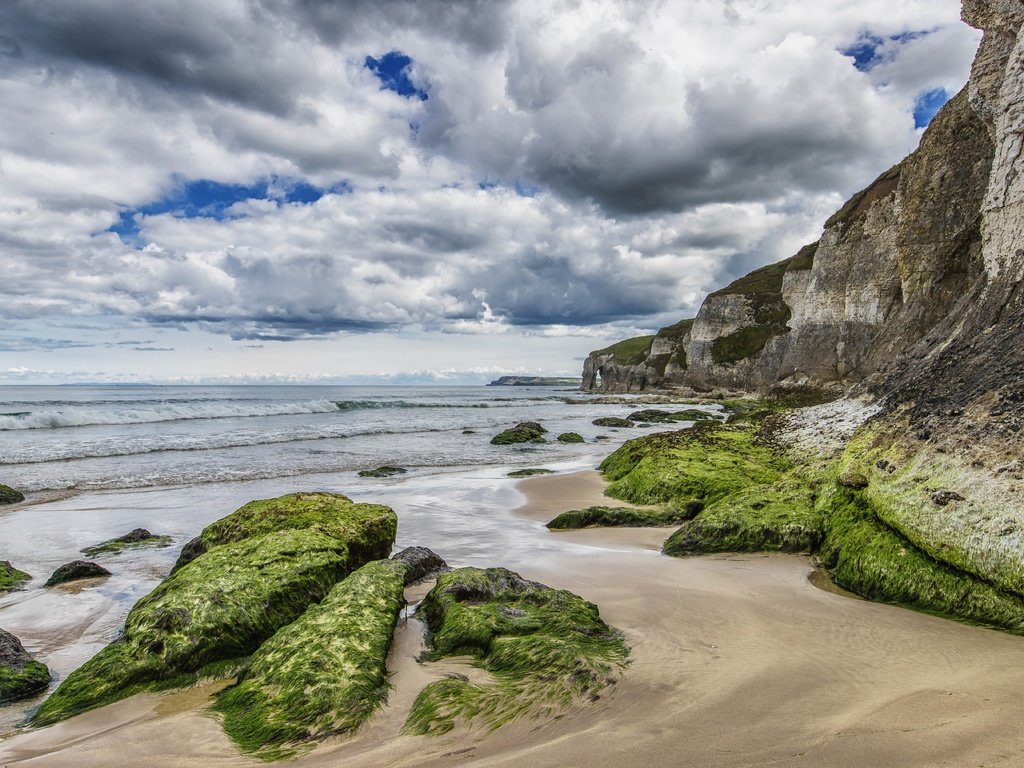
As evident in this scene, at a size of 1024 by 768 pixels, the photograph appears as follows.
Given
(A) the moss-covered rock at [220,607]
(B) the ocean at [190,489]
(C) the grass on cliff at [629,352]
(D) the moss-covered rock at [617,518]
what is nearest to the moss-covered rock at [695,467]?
(D) the moss-covered rock at [617,518]

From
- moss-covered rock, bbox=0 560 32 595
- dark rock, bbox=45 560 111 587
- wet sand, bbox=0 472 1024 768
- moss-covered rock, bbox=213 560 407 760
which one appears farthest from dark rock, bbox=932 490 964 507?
moss-covered rock, bbox=0 560 32 595

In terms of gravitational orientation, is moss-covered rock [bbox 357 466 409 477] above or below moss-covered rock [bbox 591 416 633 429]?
below

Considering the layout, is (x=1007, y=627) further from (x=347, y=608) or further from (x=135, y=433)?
(x=135, y=433)

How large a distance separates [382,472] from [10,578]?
11.4 m

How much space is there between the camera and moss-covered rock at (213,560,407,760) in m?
3.86

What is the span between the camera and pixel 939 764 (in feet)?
9.49

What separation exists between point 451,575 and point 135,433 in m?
34.5

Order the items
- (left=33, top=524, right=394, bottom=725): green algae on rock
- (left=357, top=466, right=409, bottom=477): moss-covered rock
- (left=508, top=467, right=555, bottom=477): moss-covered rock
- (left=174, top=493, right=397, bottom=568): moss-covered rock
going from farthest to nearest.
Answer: (left=357, top=466, right=409, bottom=477): moss-covered rock, (left=508, top=467, right=555, bottom=477): moss-covered rock, (left=174, top=493, right=397, bottom=568): moss-covered rock, (left=33, top=524, right=394, bottom=725): green algae on rock

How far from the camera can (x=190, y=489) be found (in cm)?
1641

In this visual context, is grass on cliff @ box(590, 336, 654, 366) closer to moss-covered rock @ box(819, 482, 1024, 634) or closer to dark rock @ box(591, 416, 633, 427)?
dark rock @ box(591, 416, 633, 427)

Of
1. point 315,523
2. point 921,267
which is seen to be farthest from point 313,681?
point 921,267

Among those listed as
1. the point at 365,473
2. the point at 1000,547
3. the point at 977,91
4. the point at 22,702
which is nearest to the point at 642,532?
the point at 1000,547

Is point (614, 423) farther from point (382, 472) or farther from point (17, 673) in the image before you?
point (17, 673)

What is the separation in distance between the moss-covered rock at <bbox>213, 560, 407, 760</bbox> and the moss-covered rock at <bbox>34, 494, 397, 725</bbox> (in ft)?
1.92
